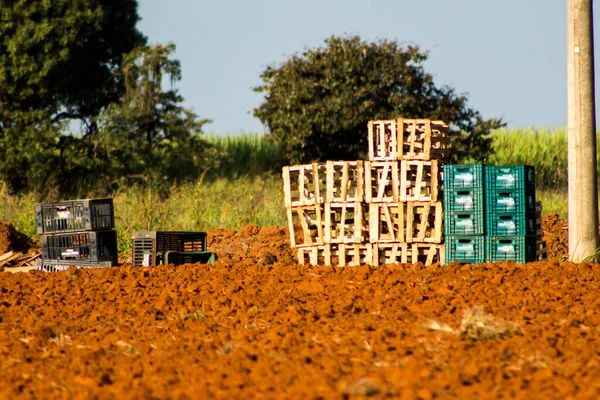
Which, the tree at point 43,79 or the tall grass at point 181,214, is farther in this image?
the tree at point 43,79

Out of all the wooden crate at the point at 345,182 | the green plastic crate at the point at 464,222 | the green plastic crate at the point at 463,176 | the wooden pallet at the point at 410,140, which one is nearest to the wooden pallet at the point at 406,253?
the green plastic crate at the point at 464,222

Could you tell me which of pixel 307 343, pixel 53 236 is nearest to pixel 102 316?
pixel 307 343

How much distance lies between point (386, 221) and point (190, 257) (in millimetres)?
3477

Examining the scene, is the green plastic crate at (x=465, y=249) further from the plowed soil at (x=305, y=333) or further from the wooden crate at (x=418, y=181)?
the plowed soil at (x=305, y=333)

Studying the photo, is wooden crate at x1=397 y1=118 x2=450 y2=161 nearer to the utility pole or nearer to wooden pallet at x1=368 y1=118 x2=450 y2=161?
wooden pallet at x1=368 y1=118 x2=450 y2=161

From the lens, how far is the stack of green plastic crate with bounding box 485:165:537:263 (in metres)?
13.5

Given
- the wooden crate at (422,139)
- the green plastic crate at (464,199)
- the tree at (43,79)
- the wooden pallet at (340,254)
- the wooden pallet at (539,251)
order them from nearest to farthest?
the green plastic crate at (464,199) → the wooden pallet at (539,251) → the wooden crate at (422,139) → the wooden pallet at (340,254) → the tree at (43,79)

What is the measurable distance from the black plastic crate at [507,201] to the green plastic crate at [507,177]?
0.06 metres

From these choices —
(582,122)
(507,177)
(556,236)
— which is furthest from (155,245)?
(556,236)

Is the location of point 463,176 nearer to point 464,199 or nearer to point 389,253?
point 464,199

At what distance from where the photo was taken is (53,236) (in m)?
15.6

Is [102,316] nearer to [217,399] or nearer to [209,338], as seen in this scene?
[209,338]

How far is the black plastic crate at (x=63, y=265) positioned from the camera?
1532 centimetres

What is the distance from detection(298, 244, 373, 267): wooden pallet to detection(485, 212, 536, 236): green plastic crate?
2039 mm
